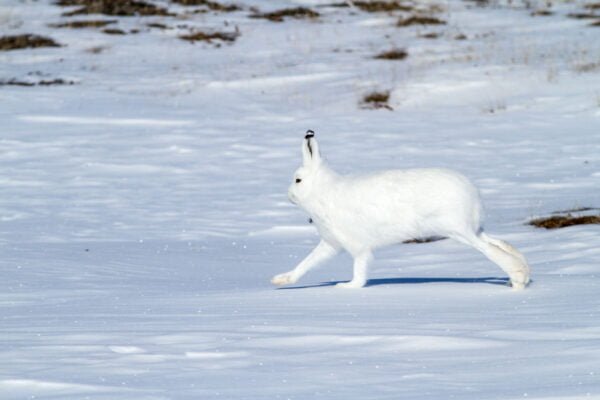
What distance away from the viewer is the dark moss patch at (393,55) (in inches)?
864

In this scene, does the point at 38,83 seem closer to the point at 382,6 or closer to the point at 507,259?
the point at 382,6

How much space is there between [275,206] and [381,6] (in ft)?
52.4

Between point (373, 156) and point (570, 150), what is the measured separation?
8.30 ft

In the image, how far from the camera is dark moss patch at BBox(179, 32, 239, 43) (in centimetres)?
2437

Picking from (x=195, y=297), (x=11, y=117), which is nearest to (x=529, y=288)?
(x=195, y=297)

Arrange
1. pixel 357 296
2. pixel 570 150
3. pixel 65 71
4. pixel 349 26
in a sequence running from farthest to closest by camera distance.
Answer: pixel 349 26 < pixel 65 71 < pixel 570 150 < pixel 357 296

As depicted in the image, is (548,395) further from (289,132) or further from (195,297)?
(289,132)

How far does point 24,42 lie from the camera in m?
23.9

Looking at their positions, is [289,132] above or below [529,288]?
below

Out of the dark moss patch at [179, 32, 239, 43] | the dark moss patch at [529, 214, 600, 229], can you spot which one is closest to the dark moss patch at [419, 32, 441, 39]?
the dark moss patch at [179, 32, 239, 43]

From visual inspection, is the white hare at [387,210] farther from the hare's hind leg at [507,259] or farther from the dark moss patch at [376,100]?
the dark moss patch at [376,100]

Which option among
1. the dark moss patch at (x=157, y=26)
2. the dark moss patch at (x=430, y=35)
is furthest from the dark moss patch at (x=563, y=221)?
the dark moss patch at (x=157, y=26)

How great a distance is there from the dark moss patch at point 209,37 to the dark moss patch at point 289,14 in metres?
2.18

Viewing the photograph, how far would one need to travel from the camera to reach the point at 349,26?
2556 cm
